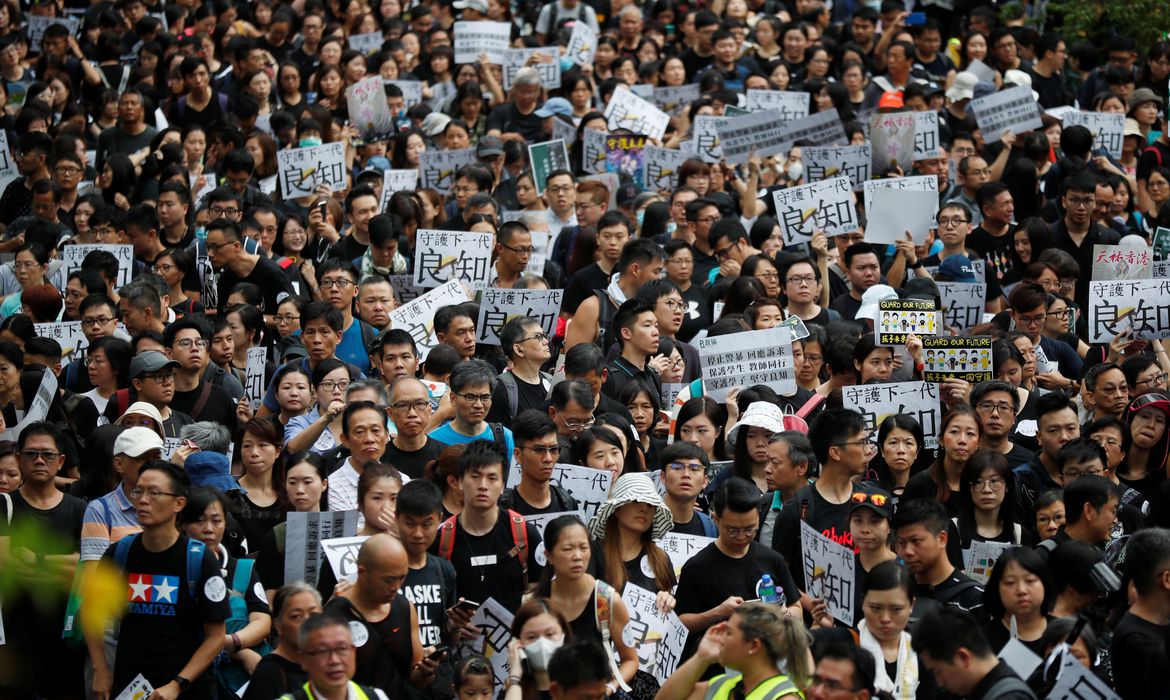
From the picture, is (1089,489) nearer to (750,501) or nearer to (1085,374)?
(750,501)

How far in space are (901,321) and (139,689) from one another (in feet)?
17.4

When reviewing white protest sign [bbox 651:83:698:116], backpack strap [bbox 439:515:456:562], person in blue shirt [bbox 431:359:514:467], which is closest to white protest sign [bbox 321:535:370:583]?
backpack strap [bbox 439:515:456:562]

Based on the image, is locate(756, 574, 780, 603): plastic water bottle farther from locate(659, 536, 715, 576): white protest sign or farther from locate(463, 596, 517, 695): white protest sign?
locate(463, 596, 517, 695): white protest sign

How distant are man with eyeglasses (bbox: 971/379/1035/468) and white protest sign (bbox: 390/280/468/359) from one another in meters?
3.75

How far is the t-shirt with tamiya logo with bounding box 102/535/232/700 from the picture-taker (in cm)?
748

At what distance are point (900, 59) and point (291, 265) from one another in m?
8.03

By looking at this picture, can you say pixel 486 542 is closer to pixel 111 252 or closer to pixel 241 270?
pixel 241 270

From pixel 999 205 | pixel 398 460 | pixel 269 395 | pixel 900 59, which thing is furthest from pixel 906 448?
pixel 900 59

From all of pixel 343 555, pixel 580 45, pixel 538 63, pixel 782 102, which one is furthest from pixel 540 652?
pixel 580 45

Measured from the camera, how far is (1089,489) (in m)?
8.38

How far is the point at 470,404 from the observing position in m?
9.33

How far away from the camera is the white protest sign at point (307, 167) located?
14.6m

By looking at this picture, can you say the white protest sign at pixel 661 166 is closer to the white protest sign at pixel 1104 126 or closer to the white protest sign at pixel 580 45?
the white protest sign at pixel 580 45

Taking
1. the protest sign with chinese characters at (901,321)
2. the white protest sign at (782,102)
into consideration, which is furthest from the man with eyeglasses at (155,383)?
the white protest sign at (782,102)
